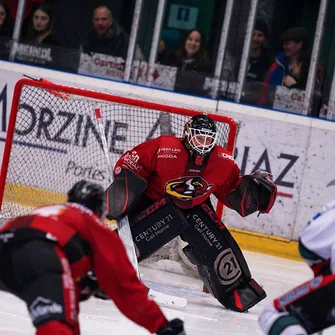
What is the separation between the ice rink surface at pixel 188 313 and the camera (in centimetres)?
438

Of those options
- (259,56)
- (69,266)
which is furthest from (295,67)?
(69,266)

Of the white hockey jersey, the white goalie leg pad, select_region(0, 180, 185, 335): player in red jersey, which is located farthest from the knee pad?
the white hockey jersey

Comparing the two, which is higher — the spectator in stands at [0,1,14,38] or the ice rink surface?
the spectator in stands at [0,1,14,38]

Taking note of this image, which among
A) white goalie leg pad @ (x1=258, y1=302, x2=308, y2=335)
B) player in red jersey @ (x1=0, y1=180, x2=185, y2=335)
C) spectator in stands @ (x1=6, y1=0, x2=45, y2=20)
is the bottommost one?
white goalie leg pad @ (x1=258, y1=302, x2=308, y2=335)

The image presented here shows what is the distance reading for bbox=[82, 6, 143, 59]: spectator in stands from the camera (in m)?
7.88

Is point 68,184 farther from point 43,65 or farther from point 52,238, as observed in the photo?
point 52,238

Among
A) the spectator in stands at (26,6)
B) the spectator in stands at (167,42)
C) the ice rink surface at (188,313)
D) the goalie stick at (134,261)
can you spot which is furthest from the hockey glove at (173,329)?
the spectator in stands at (26,6)

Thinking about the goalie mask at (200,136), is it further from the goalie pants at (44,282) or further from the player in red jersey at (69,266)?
the goalie pants at (44,282)

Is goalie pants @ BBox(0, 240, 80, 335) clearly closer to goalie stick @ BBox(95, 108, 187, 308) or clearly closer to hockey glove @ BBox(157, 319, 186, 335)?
hockey glove @ BBox(157, 319, 186, 335)

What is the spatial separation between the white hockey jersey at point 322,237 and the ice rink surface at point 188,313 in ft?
4.27

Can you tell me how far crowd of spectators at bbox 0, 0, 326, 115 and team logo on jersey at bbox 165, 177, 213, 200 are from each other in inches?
105

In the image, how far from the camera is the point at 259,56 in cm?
792

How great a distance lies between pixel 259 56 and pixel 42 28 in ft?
5.74

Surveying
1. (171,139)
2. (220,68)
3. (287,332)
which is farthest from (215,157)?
(220,68)
